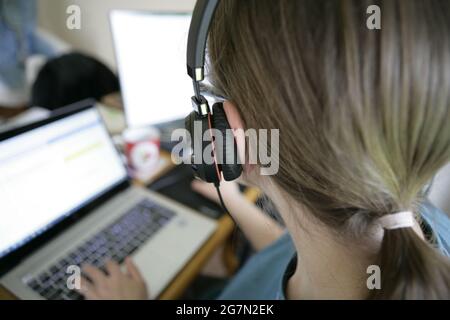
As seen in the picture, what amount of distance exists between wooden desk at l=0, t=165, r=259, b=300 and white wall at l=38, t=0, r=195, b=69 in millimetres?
Result: 1164

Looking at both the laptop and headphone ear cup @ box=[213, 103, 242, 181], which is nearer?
headphone ear cup @ box=[213, 103, 242, 181]

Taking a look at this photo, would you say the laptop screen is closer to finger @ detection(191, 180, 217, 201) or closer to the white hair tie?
finger @ detection(191, 180, 217, 201)

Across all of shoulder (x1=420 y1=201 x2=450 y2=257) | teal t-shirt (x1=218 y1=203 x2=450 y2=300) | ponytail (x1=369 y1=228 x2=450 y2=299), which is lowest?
teal t-shirt (x1=218 y1=203 x2=450 y2=300)

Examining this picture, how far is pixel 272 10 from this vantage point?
0.90 ft

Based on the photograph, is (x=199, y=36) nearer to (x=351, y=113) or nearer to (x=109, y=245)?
(x=351, y=113)

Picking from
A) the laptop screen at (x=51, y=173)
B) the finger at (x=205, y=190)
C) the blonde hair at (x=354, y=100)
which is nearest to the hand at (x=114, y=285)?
the laptop screen at (x=51, y=173)

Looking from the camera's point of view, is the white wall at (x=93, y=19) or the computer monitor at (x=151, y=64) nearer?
the computer monitor at (x=151, y=64)

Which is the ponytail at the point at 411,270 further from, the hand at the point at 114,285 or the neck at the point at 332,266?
the hand at the point at 114,285

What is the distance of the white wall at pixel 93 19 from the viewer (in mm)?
1541

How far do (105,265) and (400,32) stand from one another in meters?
0.65

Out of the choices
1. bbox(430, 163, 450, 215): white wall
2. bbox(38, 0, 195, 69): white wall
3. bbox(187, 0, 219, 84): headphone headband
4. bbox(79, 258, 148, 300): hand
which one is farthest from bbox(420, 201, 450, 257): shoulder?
bbox(38, 0, 195, 69): white wall

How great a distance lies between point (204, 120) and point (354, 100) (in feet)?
0.67

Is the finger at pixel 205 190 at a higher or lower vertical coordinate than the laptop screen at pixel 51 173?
lower

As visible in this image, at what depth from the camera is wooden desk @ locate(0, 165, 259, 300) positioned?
597 millimetres
